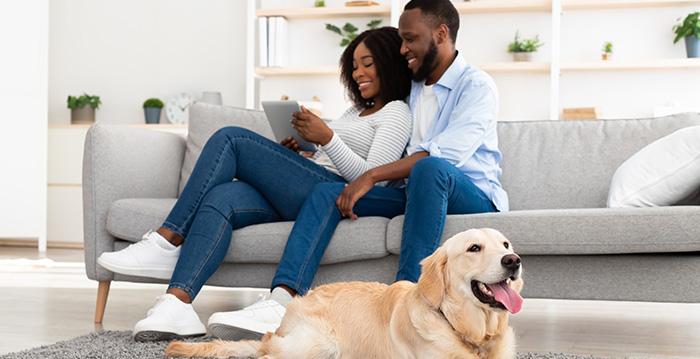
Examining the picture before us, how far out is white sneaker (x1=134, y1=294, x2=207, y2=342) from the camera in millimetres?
2371

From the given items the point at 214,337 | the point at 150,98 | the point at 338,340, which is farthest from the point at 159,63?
the point at 338,340

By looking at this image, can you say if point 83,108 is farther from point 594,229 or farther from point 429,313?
point 429,313

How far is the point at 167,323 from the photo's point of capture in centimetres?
238

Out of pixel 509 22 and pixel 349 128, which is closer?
pixel 349 128

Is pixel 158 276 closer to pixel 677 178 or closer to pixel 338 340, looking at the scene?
pixel 338 340

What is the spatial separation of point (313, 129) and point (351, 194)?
0.23 meters

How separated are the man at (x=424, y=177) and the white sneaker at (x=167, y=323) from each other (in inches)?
4.5

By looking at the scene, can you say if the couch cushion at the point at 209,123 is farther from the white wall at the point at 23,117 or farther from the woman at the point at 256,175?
the white wall at the point at 23,117

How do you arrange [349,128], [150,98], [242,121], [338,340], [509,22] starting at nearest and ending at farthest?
[338,340] < [349,128] < [242,121] < [509,22] < [150,98]

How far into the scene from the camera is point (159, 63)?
21.3 feet

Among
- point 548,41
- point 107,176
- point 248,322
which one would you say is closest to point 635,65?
point 548,41

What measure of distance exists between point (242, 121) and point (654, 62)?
292 centimetres

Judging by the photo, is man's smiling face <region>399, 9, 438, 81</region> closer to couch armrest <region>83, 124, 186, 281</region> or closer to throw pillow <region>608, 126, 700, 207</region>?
throw pillow <region>608, 126, 700, 207</region>

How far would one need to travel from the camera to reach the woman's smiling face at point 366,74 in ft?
9.48
